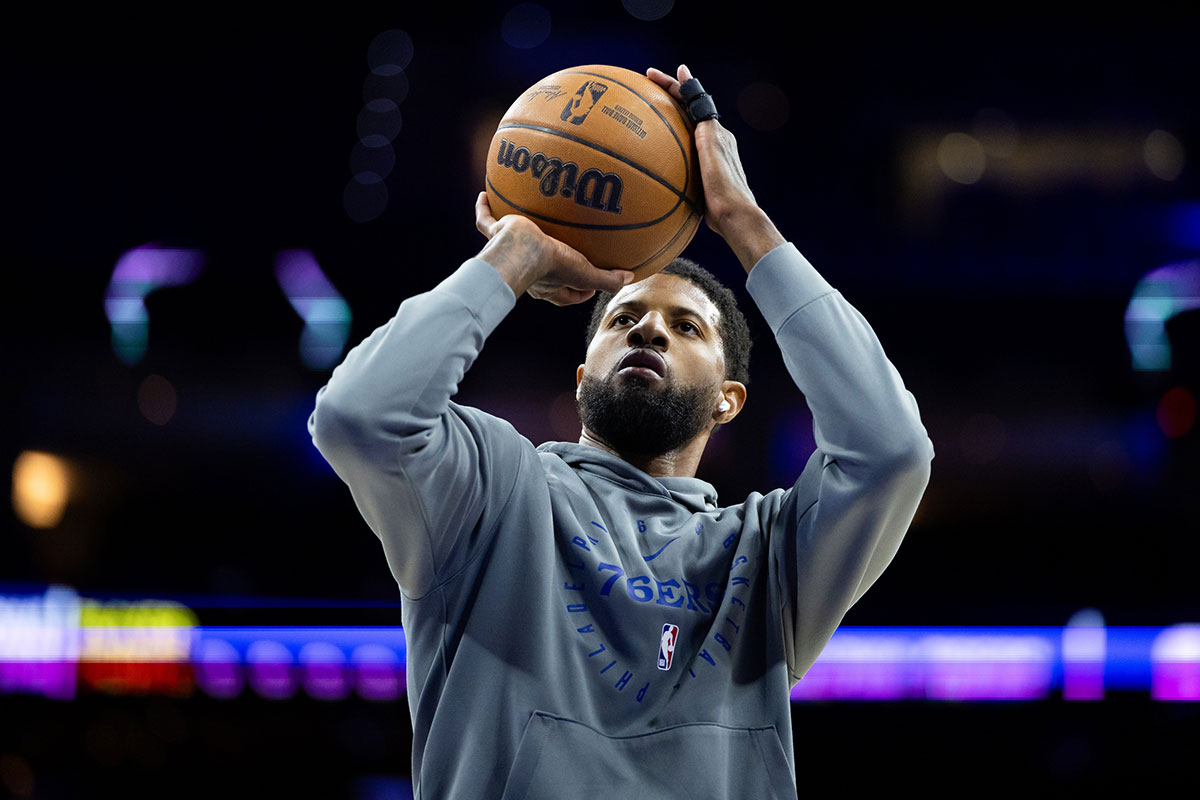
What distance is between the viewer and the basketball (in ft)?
5.04

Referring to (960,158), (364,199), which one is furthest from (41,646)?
(960,158)

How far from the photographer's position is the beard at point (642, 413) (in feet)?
5.42

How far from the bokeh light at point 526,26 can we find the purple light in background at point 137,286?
2.14 m

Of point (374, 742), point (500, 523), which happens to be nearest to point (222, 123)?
point (374, 742)

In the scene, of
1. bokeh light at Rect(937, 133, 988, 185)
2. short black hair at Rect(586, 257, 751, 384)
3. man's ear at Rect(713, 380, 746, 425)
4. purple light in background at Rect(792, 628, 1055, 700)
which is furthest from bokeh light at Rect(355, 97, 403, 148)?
man's ear at Rect(713, 380, 746, 425)

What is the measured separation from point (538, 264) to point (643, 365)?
0.89 feet

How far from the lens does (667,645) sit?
1411 millimetres

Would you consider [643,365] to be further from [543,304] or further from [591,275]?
[543,304]

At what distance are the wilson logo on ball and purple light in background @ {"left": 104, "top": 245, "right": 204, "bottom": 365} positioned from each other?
16.7 ft

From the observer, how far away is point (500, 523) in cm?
143

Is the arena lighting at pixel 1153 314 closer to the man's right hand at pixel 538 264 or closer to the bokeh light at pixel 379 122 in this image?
the bokeh light at pixel 379 122

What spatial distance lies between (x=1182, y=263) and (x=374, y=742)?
5.02m

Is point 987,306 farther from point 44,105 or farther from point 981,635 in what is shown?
point 44,105

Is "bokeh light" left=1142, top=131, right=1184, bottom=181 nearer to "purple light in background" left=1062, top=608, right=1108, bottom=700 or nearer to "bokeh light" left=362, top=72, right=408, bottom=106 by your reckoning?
"purple light in background" left=1062, top=608, right=1108, bottom=700
